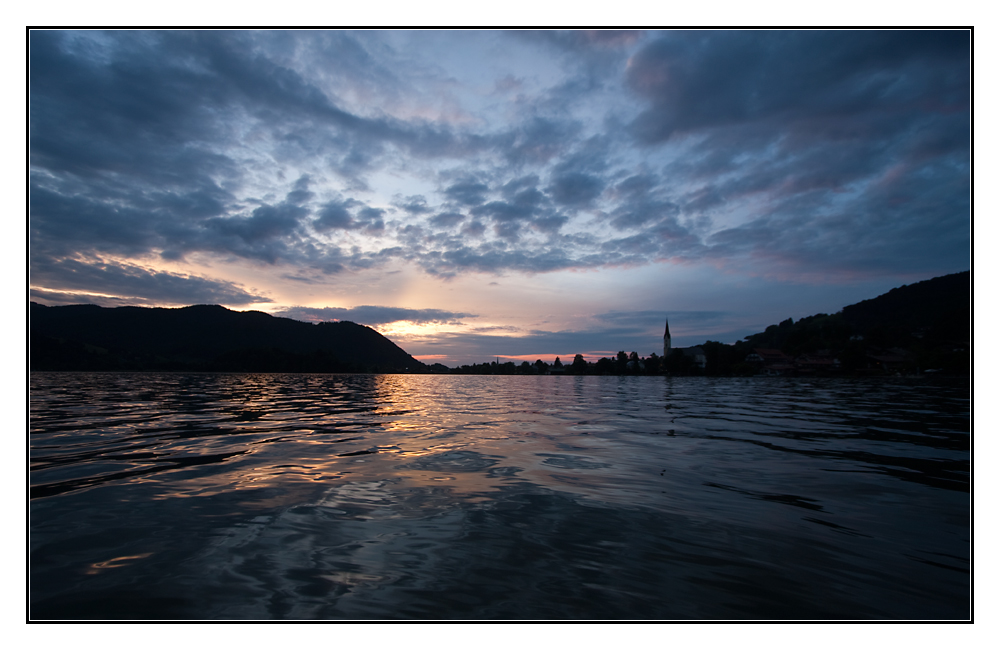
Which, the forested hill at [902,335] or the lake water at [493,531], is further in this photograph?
the forested hill at [902,335]

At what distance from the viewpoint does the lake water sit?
3758mm

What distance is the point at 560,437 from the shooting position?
13.0 meters

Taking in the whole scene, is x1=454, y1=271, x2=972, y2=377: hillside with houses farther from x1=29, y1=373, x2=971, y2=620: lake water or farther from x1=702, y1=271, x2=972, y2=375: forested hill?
x1=29, y1=373, x2=971, y2=620: lake water

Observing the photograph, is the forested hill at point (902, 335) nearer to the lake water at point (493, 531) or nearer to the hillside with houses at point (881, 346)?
the hillside with houses at point (881, 346)

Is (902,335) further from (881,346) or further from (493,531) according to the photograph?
A: (493,531)

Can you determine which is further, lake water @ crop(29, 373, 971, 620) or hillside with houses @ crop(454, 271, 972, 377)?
hillside with houses @ crop(454, 271, 972, 377)

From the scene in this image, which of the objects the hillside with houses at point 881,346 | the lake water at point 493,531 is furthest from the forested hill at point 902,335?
the lake water at point 493,531

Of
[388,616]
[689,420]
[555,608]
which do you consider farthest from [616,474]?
[689,420]

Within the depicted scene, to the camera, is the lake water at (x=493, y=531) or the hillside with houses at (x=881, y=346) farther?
the hillside with houses at (x=881, y=346)

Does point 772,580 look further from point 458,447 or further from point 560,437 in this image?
point 560,437

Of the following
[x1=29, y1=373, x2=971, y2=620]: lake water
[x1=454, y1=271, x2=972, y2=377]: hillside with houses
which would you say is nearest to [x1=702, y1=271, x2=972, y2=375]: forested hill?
[x1=454, y1=271, x2=972, y2=377]: hillside with houses

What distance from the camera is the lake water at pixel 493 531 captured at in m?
3.76

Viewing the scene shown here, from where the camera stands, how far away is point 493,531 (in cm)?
527

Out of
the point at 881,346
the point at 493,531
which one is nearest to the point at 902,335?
the point at 881,346
